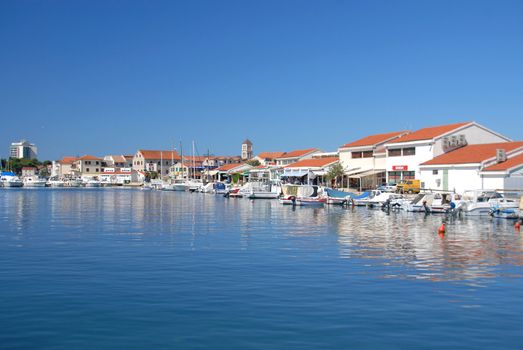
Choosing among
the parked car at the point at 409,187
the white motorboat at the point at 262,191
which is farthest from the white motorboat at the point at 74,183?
the parked car at the point at 409,187

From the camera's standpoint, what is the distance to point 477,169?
58.6 metres

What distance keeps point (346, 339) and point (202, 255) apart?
13.0 m

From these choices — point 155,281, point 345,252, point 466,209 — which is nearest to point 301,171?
point 466,209

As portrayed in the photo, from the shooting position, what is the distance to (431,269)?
72.2 ft

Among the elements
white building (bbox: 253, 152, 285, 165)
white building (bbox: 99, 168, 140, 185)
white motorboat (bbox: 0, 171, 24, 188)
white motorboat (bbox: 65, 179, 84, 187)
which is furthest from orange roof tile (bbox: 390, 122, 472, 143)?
white building (bbox: 99, 168, 140, 185)

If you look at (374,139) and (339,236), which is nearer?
(339,236)

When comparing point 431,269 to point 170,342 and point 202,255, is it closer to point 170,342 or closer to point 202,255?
point 202,255

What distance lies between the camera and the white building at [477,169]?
55188 mm

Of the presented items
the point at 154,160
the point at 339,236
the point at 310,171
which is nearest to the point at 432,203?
the point at 339,236

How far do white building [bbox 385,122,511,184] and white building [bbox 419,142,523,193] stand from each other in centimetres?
160

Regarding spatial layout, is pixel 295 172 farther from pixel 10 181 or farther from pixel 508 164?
pixel 10 181

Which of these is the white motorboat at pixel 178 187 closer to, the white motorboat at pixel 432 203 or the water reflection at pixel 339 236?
the water reflection at pixel 339 236

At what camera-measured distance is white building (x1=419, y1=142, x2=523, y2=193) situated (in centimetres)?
5519

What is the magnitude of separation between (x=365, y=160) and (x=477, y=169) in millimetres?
24099
